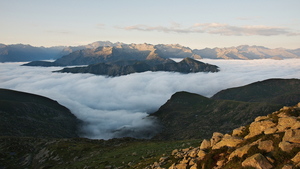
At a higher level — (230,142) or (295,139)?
(295,139)

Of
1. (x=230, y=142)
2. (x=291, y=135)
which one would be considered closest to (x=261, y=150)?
(x=291, y=135)

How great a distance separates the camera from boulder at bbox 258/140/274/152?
2134cm

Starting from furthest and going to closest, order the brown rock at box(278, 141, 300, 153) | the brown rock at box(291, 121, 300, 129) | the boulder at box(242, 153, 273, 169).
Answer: the brown rock at box(291, 121, 300, 129)
the brown rock at box(278, 141, 300, 153)
the boulder at box(242, 153, 273, 169)

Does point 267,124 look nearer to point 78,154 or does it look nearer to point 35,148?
point 78,154

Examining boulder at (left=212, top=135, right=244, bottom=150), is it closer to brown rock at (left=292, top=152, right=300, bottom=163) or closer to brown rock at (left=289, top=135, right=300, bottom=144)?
brown rock at (left=289, top=135, right=300, bottom=144)

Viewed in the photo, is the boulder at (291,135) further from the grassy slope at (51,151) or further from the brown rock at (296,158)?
the grassy slope at (51,151)

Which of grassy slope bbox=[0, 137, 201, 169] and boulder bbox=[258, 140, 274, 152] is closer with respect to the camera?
boulder bbox=[258, 140, 274, 152]

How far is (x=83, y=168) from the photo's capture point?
63.5m

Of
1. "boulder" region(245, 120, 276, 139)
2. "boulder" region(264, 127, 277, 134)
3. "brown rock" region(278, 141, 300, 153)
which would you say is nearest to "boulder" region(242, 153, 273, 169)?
"brown rock" region(278, 141, 300, 153)

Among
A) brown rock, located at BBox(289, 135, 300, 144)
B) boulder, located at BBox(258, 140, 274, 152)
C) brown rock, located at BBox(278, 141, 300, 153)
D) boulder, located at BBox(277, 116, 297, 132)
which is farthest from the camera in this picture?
boulder, located at BBox(277, 116, 297, 132)

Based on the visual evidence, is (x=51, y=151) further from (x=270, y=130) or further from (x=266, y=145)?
(x=266, y=145)

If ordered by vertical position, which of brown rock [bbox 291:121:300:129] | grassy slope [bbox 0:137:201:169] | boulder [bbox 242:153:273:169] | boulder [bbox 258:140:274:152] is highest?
brown rock [bbox 291:121:300:129]

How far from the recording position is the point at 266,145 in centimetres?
2172

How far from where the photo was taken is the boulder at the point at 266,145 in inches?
840
